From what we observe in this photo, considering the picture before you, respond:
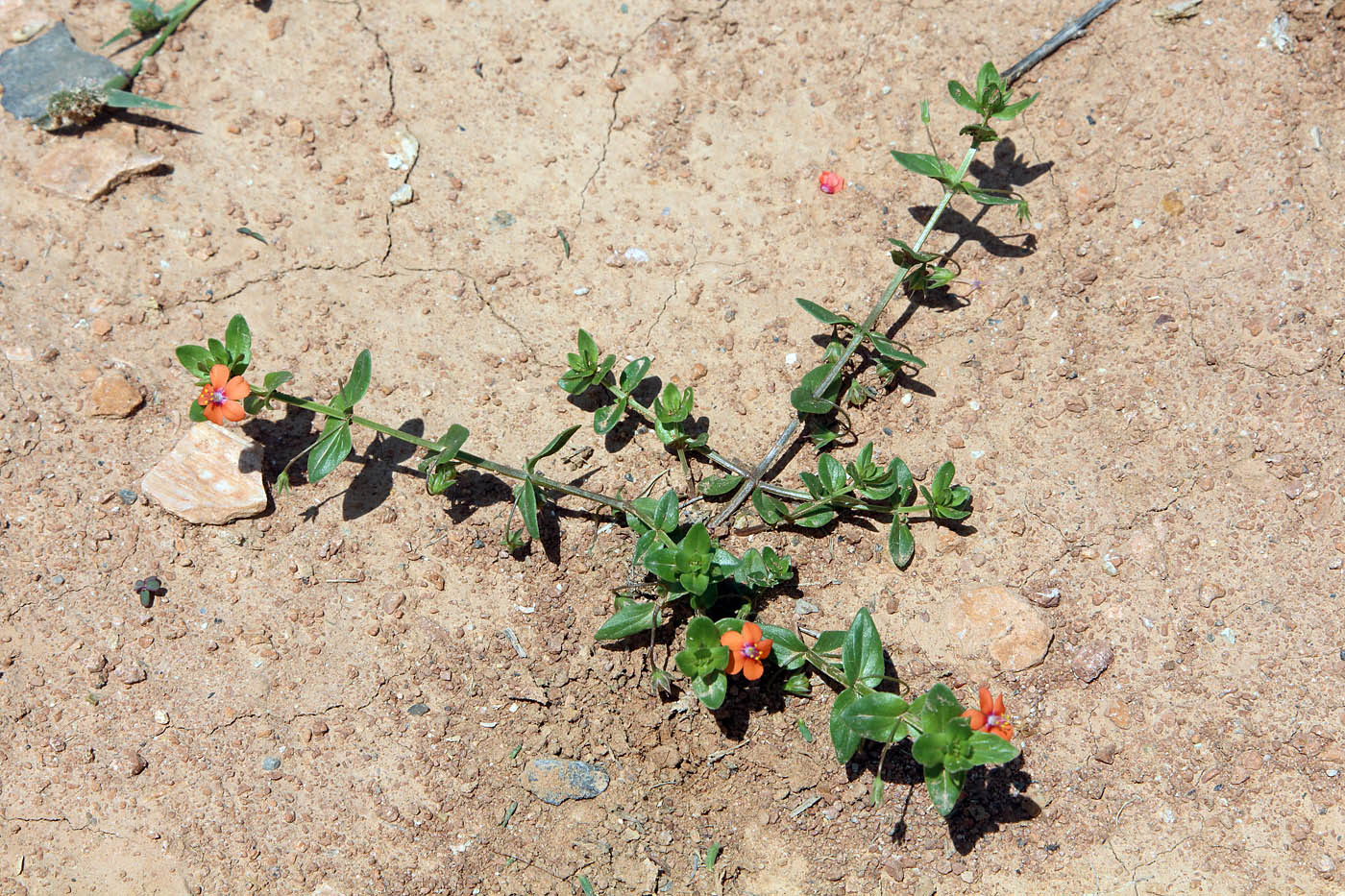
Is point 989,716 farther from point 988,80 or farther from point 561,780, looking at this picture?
point 988,80

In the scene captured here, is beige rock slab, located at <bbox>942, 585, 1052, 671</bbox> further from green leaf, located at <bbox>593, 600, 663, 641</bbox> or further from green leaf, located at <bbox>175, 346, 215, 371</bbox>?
green leaf, located at <bbox>175, 346, 215, 371</bbox>

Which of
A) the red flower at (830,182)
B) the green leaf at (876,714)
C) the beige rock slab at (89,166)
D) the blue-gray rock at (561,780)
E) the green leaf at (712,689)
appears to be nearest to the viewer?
the green leaf at (876,714)

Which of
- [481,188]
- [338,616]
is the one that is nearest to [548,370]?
[481,188]

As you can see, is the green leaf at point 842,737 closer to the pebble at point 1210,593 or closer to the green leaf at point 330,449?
the pebble at point 1210,593

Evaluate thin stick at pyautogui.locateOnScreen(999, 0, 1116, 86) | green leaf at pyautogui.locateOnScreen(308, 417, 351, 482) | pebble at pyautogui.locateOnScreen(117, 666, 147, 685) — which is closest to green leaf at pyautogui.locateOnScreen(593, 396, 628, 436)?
green leaf at pyautogui.locateOnScreen(308, 417, 351, 482)

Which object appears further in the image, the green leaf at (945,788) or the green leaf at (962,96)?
the green leaf at (962,96)

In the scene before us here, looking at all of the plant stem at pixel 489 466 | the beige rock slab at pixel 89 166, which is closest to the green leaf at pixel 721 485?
the plant stem at pixel 489 466

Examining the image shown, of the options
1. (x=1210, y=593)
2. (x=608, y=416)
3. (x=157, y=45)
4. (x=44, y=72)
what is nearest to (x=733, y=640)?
(x=608, y=416)
